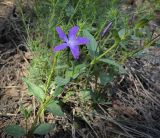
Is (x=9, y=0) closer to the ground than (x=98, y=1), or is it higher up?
higher up

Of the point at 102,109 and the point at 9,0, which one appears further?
the point at 9,0

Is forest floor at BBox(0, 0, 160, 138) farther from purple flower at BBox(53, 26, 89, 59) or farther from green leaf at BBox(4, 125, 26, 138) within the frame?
purple flower at BBox(53, 26, 89, 59)

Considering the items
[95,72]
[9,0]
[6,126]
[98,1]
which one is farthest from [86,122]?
[9,0]

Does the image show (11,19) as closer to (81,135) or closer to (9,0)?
(9,0)

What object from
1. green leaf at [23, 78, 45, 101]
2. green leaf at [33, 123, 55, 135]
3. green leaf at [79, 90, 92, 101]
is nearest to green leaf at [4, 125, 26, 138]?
green leaf at [33, 123, 55, 135]

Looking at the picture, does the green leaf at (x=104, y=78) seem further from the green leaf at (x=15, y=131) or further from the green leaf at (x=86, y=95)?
the green leaf at (x=15, y=131)

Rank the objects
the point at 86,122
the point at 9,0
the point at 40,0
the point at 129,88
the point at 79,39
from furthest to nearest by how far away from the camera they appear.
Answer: the point at 9,0 < the point at 40,0 < the point at 129,88 < the point at 86,122 < the point at 79,39

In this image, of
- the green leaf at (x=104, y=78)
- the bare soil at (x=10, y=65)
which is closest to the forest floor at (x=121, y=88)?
the bare soil at (x=10, y=65)
